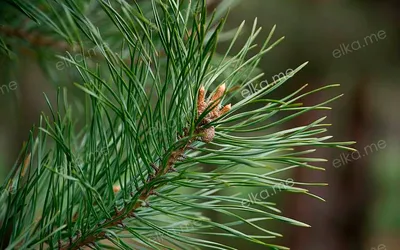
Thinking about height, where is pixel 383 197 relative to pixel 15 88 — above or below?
below

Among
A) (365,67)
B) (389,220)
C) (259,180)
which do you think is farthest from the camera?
(389,220)

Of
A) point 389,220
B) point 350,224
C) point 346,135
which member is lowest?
point 389,220

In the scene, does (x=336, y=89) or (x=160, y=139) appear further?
(x=336, y=89)

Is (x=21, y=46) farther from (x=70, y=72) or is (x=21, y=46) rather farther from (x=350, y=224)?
(x=350, y=224)

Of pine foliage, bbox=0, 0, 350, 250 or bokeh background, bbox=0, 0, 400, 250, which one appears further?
bokeh background, bbox=0, 0, 400, 250

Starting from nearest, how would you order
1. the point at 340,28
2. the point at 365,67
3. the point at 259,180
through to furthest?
the point at 259,180, the point at 340,28, the point at 365,67

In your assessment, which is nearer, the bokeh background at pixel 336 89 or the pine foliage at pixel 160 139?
the pine foliage at pixel 160 139

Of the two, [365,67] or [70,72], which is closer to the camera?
[70,72]

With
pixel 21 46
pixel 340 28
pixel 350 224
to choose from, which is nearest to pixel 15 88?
pixel 21 46
